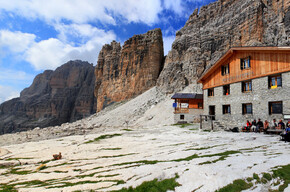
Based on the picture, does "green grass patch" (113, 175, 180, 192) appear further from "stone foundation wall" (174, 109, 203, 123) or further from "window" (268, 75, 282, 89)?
"stone foundation wall" (174, 109, 203, 123)

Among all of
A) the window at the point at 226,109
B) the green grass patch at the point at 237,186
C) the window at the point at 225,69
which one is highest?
the window at the point at 225,69

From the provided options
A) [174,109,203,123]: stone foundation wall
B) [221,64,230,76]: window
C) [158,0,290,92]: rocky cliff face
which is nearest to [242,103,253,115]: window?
[221,64,230,76]: window

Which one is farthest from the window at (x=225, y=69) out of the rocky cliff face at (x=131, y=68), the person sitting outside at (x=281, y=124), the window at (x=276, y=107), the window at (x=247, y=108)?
the rocky cliff face at (x=131, y=68)

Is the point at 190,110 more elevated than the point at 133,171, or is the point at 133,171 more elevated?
the point at 190,110

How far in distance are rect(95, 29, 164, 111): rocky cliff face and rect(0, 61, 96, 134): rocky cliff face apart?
3840cm

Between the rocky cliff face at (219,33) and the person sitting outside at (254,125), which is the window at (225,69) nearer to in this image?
the person sitting outside at (254,125)

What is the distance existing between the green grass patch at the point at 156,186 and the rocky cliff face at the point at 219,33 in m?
49.0

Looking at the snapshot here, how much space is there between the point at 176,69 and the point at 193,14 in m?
29.9

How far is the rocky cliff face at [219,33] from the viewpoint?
45.2 metres

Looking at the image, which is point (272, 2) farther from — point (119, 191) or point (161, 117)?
point (119, 191)

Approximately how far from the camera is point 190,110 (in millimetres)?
33906

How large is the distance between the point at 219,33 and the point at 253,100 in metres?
45.3

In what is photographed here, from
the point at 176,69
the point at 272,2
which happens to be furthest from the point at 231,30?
the point at 176,69

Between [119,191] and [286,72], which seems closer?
[119,191]
